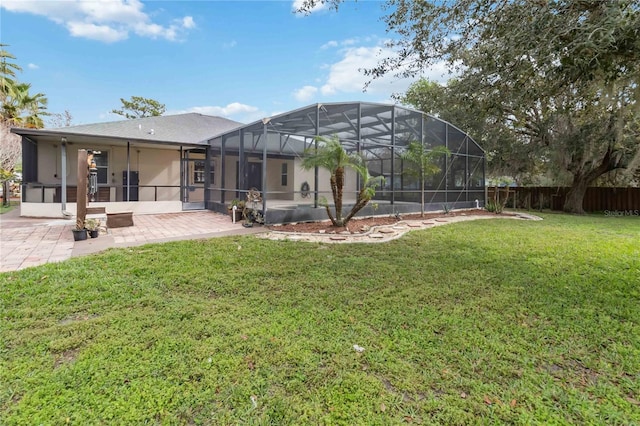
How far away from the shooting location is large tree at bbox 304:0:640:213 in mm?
3277

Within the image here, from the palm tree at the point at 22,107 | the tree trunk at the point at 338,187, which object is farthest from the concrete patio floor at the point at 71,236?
the palm tree at the point at 22,107

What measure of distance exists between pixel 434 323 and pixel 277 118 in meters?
6.73

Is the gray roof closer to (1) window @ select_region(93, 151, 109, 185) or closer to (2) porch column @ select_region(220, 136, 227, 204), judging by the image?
(1) window @ select_region(93, 151, 109, 185)

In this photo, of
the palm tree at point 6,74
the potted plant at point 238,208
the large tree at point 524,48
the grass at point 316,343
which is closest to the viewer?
the grass at point 316,343

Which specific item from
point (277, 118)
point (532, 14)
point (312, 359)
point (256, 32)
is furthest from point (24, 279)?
point (256, 32)

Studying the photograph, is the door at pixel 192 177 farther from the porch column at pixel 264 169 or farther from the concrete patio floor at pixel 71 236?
the porch column at pixel 264 169

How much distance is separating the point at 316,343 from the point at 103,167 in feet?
43.0

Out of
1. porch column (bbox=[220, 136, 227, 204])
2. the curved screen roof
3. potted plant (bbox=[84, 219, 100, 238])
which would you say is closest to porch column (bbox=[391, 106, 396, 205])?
the curved screen roof

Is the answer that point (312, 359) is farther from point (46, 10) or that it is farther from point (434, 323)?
point (46, 10)

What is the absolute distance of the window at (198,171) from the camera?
45.3 ft

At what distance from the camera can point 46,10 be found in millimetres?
12031

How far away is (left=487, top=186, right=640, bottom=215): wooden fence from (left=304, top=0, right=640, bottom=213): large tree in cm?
1190

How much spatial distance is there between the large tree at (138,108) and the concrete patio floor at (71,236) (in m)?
21.4

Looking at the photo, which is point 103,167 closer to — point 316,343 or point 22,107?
point 22,107
